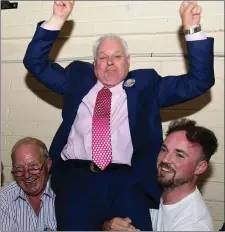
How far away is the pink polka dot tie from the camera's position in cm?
170

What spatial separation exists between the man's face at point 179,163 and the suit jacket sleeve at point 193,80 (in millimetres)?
219

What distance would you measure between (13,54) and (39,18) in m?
0.30

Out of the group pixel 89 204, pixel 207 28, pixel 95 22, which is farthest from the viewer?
pixel 95 22

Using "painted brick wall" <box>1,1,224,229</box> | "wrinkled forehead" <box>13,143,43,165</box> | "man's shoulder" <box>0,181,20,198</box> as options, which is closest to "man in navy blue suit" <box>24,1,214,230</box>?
"wrinkled forehead" <box>13,143,43,165</box>

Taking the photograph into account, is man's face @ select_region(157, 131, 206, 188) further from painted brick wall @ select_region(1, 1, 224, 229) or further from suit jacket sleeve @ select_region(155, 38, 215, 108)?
painted brick wall @ select_region(1, 1, 224, 229)

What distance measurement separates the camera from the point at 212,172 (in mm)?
2254

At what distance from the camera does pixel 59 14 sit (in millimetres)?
1868

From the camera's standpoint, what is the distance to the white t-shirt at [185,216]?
4.89 ft

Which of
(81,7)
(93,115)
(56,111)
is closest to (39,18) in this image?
(81,7)

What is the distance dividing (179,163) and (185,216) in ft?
0.78

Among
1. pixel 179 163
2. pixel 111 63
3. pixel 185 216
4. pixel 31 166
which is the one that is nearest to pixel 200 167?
pixel 179 163

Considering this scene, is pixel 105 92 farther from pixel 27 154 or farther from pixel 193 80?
pixel 27 154

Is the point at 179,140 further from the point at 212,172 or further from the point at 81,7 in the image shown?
the point at 81,7

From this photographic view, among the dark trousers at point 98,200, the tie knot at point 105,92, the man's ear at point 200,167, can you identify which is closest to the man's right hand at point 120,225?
the dark trousers at point 98,200
